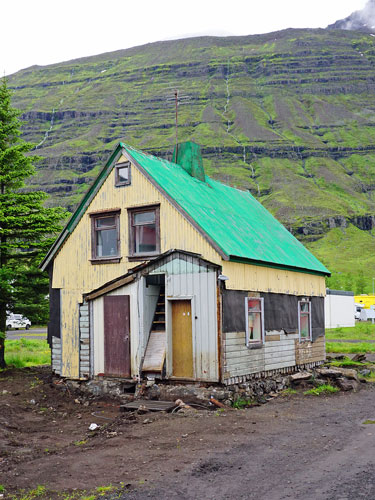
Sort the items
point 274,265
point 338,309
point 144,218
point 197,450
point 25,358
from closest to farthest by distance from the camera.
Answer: point 197,450 → point 144,218 → point 274,265 → point 25,358 → point 338,309

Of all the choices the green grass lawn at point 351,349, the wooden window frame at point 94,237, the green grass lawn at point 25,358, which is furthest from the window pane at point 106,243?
the green grass lawn at point 351,349

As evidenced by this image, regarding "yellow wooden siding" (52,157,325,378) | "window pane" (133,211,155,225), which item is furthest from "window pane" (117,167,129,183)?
"window pane" (133,211,155,225)

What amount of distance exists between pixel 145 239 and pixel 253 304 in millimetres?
3849

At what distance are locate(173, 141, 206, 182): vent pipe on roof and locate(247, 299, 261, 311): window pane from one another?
207 inches

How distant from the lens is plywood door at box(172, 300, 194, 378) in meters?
16.0

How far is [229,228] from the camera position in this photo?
17.8m

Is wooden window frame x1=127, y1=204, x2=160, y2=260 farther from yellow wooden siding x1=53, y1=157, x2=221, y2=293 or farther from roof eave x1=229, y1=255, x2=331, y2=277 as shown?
roof eave x1=229, y1=255, x2=331, y2=277

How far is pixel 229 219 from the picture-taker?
18672 mm

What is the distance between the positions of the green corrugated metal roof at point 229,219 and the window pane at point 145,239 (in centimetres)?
145

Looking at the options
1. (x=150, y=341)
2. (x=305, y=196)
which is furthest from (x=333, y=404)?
(x=305, y=196)

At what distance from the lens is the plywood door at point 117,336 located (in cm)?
1702

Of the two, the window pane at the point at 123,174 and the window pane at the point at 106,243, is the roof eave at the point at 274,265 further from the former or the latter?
the window pane at the point at 123,174

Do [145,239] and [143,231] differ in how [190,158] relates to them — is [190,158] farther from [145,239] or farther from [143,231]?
[145,239]

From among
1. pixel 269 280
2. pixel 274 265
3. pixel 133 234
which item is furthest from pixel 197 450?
pixel 274 265
